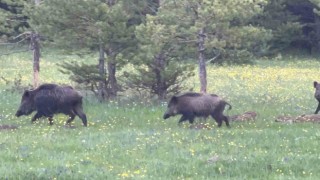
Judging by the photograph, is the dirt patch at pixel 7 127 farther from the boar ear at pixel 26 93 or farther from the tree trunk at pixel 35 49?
the tree trunk at pixel 35 49

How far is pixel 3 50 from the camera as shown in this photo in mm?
47594

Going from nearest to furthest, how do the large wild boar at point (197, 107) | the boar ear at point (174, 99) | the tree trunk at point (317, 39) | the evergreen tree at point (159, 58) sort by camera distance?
the large wild boar at point (197, 107), the boar ear at point (174, 99), the evergreen tree at point (159, 58), the tree trunk at point (317, 39)

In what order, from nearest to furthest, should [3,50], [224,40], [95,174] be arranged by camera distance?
[95,174], [224,40], [3,50]

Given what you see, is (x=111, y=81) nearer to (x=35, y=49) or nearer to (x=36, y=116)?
(x=35, y=49)

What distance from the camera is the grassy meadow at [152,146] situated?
1316 cm

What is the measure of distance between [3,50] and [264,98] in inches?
976

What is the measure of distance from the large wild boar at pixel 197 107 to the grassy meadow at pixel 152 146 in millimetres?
264

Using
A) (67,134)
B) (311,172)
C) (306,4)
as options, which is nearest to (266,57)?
(306,4)

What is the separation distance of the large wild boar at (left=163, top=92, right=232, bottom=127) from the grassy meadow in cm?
26

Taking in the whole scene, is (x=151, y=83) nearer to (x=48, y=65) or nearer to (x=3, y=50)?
(x=48, y=65)

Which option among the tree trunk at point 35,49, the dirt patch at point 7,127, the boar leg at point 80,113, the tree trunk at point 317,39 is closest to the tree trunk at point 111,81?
the tree trunk at point 35,49

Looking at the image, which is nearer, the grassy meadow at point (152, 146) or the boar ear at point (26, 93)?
the grassy meadow at point (152, 146)

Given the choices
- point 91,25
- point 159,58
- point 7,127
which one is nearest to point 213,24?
point 159,58

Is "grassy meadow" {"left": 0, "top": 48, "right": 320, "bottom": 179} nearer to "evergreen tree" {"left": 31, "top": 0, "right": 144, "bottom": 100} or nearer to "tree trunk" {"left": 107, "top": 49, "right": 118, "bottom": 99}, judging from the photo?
"tree trunk" {"left": 107, "top": 49, "right": 118, "bottom": 99}
